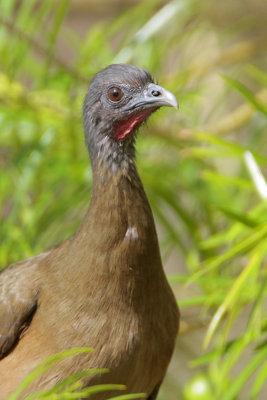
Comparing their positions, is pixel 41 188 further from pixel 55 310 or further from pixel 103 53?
pixel 55 310

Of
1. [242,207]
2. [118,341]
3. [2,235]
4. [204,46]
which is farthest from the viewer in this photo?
[204,46]

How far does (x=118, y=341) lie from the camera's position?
4.79 ft

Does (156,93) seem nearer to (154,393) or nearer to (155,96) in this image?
(155,96)

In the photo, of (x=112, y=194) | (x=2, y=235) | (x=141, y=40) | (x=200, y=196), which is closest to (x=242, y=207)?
(x=200, y=196)

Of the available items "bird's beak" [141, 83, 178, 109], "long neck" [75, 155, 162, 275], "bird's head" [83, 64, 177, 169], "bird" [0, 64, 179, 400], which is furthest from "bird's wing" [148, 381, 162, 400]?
"bird's beak" [141, 83, 178, 109]

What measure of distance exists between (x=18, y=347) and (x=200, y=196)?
96 centimetres

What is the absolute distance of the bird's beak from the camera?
1495mm

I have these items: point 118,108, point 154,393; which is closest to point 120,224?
point 118,108

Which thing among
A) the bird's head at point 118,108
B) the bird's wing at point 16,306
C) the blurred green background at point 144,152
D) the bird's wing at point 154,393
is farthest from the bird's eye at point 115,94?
the bird's wing at point 154,393

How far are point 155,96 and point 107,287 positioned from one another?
16.1 inches

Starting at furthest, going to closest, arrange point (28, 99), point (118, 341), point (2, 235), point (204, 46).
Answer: point (204, 46) → point (28, 99) → point (2, 235) → point (118, 341)

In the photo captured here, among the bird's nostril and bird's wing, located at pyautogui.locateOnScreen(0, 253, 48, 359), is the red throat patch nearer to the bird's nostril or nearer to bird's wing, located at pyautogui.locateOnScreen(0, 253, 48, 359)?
the bird's nostril

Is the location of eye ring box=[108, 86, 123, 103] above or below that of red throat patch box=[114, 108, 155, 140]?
above

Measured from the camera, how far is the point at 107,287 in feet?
4.79
